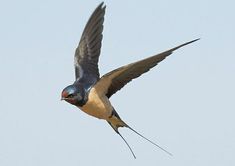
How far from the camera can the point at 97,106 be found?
20.4 feet

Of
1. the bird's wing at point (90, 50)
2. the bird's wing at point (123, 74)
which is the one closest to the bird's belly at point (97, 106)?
the bird's wing at point (123, 74)

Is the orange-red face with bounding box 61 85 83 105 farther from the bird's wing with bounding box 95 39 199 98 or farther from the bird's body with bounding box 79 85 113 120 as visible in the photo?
the bird's wing with bounding box 95 39 199 98

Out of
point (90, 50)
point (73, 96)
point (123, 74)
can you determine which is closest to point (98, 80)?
point (123, 74)

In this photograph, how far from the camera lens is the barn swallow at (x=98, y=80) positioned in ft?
20.0

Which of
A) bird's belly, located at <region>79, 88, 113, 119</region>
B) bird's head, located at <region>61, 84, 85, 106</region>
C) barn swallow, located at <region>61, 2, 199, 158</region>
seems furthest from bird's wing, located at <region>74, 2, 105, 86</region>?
bird's head, located at <region>61, 84, 85, 106</region>

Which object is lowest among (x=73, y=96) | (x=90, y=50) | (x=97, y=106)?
(x=97, y=106)

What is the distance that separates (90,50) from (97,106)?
1.42m

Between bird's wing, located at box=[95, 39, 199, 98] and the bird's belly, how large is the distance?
0.39 ft

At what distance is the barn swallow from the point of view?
6.09m

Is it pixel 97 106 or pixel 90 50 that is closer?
pixel 97 106

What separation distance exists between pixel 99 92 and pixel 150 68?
68cm

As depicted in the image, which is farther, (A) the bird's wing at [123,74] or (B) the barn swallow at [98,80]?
(B) the barn swallow at [98,80]

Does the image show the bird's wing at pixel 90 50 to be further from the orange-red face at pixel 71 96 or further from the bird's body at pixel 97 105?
the orange-red face at pixel 71 96

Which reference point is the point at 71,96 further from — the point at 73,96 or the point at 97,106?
the point at 97,106
